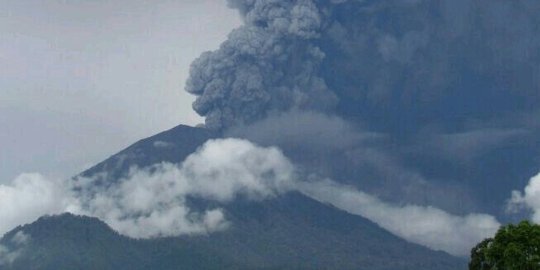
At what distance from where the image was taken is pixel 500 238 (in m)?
48.2

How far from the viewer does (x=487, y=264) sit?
49.4m

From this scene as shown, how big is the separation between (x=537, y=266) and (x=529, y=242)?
1.36 m

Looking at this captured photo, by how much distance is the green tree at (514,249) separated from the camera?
153ft

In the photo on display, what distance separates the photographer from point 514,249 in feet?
152

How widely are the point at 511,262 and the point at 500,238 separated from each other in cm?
187

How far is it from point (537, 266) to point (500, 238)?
2.72 m

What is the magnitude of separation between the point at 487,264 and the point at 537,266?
12.2ft

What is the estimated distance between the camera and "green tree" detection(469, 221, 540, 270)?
46.6 m

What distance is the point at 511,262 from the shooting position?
46.7 metres

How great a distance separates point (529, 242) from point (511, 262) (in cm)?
142

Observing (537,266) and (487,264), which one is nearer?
(537,266)

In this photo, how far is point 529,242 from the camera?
46.9 metres
